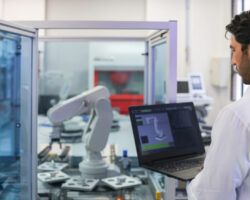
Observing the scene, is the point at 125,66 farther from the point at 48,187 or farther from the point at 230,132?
the point at 230,132

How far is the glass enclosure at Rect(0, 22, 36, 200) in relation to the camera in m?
2.13

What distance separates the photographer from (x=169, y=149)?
1925mm

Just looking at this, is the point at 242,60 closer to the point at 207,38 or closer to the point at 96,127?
the point at 96,127

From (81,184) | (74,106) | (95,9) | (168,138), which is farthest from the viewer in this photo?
(95,9)

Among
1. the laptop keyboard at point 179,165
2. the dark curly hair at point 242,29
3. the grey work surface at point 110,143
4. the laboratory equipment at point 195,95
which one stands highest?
the dark curly hair at point 242,29

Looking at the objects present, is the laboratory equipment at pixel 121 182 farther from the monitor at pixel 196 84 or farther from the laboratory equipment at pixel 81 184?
the monitor at pixel 196 84

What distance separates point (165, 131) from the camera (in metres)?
1.95

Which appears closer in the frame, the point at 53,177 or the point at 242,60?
the point at 242,60

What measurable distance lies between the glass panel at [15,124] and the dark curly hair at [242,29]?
128 cm

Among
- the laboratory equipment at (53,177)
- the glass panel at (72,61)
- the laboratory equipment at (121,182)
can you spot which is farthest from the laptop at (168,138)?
the glass panel at (72,61)

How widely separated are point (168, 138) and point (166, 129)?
49 mm

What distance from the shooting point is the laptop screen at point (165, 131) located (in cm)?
184

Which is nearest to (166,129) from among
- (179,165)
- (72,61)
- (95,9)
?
(179,165)

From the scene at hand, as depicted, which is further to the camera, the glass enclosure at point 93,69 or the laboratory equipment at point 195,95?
the glass enclosure at point 93,69
